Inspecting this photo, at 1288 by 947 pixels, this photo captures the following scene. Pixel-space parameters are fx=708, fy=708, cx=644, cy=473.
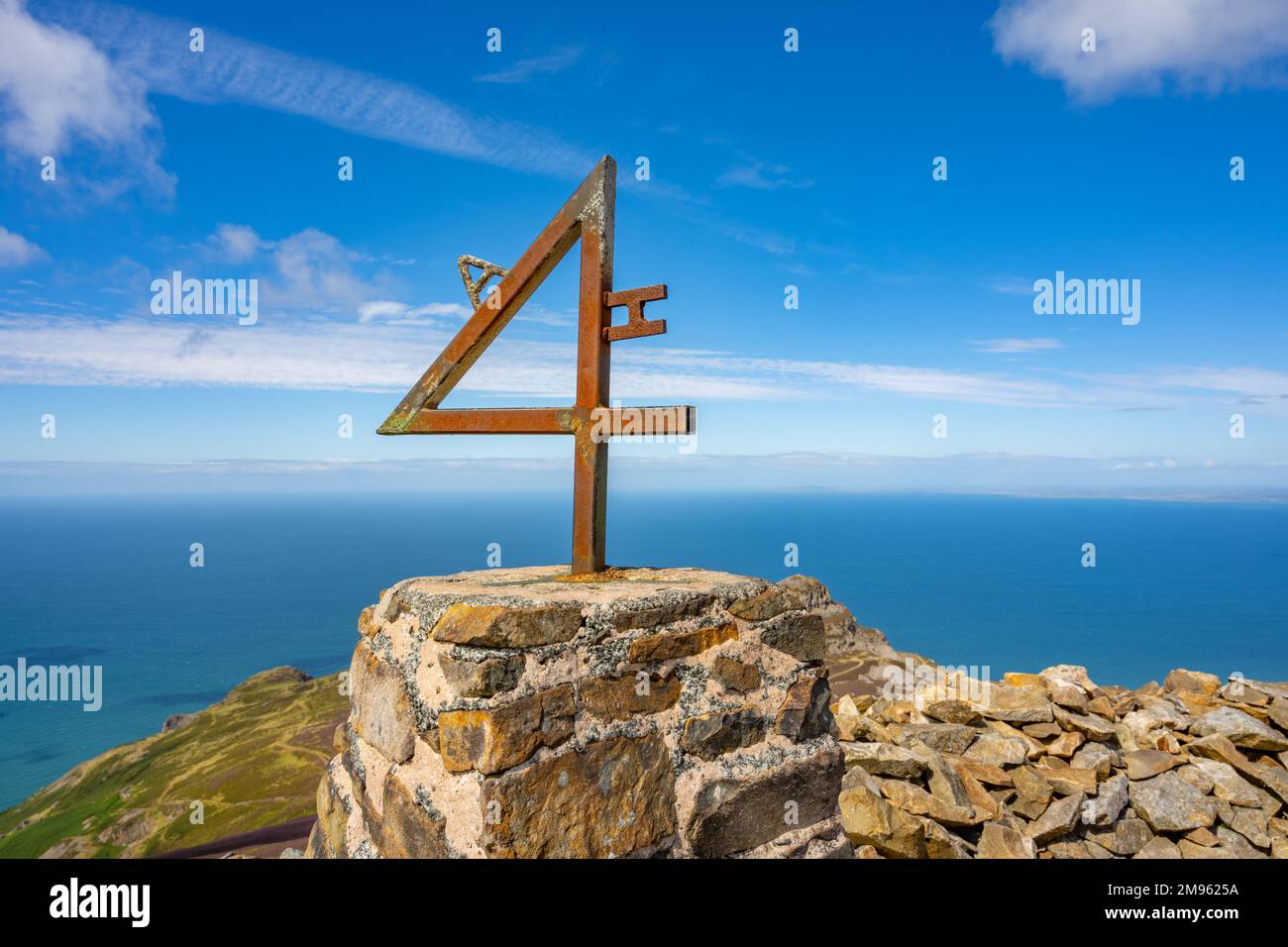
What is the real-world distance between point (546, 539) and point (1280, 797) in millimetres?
159922

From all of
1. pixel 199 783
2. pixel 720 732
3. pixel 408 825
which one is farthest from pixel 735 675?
pixel 199 783

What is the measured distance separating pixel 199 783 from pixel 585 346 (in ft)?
94.9

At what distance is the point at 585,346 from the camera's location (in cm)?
358

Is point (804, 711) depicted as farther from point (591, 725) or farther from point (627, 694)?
point (591, 725)

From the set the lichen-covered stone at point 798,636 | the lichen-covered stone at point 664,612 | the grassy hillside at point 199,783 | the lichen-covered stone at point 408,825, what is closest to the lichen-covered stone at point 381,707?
the lichen-covered stone at point 408,825

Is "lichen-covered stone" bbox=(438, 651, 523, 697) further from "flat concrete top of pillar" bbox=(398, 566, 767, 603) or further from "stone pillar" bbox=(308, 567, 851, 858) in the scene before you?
"flat concrete top of pillar" bbox=(398, 566, 767, 603)

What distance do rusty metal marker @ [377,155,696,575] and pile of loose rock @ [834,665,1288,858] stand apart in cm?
298

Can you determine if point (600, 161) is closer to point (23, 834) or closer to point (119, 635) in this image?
point (23, 834)

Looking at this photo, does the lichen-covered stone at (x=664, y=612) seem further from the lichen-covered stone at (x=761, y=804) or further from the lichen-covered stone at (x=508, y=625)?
the lichen-covered stone at (x=761, y=804)

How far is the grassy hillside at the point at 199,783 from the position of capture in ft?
67.9

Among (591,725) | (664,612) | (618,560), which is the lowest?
(618,560)
